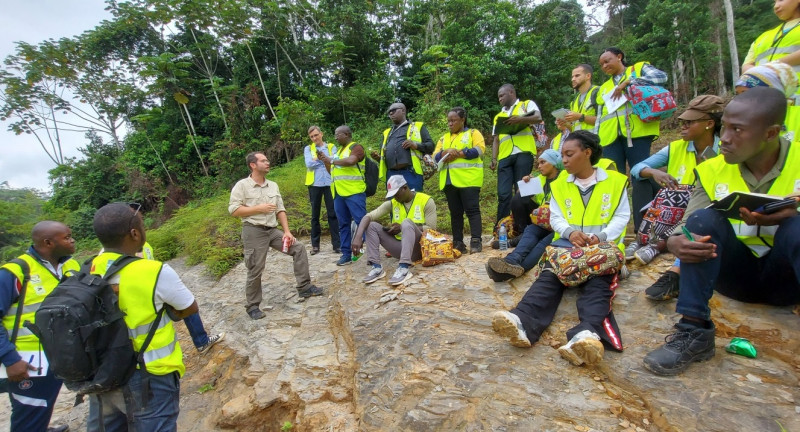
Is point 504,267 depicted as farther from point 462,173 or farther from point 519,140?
point 519,140

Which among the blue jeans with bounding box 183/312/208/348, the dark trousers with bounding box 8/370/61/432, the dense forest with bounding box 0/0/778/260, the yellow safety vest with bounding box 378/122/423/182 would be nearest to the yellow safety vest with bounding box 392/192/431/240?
the yellow safety vest with bounding box 378/122/423/182

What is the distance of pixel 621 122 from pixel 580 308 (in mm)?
2429

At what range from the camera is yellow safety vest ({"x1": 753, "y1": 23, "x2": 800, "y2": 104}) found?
3.00m

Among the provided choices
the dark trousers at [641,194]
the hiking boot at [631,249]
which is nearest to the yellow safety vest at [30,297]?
the hiking boot at [631,249]

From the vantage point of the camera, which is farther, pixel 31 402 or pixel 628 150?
pixel 628 150

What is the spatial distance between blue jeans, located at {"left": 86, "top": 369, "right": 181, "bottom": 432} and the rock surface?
42.2 inches

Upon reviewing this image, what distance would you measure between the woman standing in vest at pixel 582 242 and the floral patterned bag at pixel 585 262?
0.08 metres

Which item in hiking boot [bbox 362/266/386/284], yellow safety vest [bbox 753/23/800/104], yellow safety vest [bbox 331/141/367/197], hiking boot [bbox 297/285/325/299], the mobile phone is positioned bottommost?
hiking boot [bbox 297/285/325/299]

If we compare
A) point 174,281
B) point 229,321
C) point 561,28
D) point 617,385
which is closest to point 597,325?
point 617,385

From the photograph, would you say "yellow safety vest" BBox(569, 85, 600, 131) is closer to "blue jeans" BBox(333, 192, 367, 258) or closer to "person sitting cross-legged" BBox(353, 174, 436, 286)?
"person sitting cross-legged" BBox(353, 174, 436, 286)

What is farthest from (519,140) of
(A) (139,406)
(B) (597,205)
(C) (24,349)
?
(C) (24,349)

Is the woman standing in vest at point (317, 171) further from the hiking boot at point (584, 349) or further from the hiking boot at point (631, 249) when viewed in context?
the hiking boot at point (584, 349)

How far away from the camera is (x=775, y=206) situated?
1.99 metres

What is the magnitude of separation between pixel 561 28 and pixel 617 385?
46.2ft
